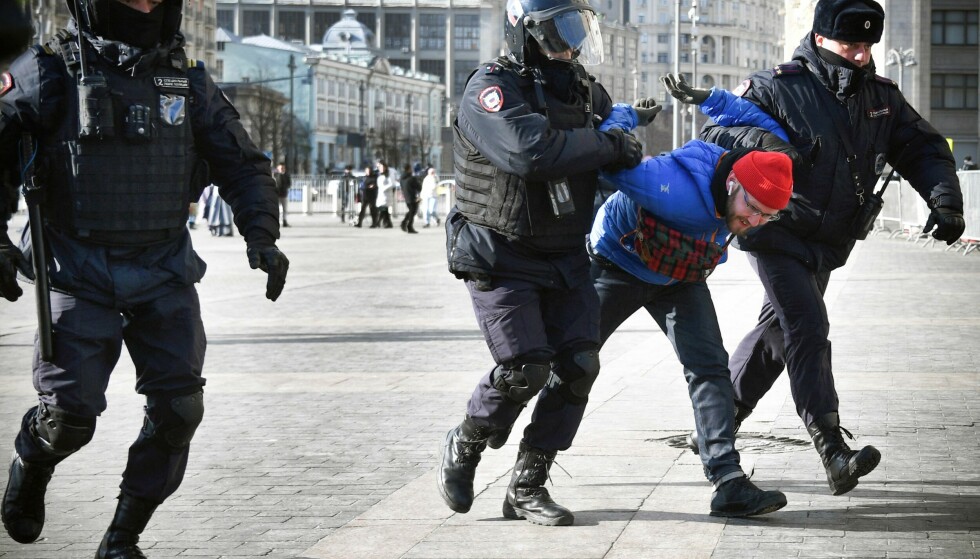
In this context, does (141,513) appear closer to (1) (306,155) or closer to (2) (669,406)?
(2) (669,406)

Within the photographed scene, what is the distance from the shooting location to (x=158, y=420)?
4062mm

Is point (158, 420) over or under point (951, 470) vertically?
over

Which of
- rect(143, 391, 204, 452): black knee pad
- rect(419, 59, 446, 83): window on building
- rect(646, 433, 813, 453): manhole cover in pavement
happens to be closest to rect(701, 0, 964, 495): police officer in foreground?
rect(646, 433, 813, 453): manhole cover in pavement

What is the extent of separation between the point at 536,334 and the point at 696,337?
705 millimetres

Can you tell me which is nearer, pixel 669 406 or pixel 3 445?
pixel 3 445

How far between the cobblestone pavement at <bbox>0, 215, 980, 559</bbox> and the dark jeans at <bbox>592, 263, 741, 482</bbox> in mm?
237

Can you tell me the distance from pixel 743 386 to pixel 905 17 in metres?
60.7

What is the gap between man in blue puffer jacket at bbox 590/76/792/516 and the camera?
4.70 m

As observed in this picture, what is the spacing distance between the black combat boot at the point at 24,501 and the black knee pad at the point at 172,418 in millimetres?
305

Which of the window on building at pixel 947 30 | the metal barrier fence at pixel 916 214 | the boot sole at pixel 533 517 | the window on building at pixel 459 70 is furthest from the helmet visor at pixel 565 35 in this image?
the window on building at pixel 459 70

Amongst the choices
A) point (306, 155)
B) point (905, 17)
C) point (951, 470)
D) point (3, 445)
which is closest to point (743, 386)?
point (951, 470)

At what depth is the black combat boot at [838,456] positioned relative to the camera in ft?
16.3

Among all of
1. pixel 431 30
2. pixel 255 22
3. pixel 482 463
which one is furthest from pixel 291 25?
pixel 482 463

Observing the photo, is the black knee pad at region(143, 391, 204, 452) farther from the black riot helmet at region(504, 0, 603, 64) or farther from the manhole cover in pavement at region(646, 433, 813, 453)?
the manhole cover in pavement at region(646, 433, 813, 453)
